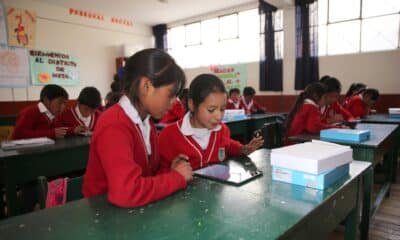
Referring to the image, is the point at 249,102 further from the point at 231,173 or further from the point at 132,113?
the point at 132,113

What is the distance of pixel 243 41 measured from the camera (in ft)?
20.3

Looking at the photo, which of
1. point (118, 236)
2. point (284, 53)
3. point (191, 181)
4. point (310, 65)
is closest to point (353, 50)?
point (310, 65)

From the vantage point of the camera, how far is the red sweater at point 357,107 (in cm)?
371

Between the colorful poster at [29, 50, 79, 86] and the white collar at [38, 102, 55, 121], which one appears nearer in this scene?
the white collar at [38, 102, 55, 121]

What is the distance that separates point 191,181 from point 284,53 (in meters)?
5.15

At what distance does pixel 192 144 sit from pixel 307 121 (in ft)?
4.52

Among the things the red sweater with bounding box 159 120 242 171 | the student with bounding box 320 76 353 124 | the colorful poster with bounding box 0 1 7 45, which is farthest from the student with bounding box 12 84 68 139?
the colorful poster with bounding box 0 1 7 45

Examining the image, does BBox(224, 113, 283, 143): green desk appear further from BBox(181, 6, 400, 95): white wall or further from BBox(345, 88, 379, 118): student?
BBox(181, 6, 400, 95): white wall

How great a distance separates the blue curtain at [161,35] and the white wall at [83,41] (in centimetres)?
25

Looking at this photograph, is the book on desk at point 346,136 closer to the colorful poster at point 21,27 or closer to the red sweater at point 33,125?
the red sweater at point 33,125

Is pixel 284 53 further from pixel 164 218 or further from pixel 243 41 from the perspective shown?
pixel 164 218

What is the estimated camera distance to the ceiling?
18.7 ft

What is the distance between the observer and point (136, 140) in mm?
889

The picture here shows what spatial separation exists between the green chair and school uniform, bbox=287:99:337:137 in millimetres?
Result: 1880
